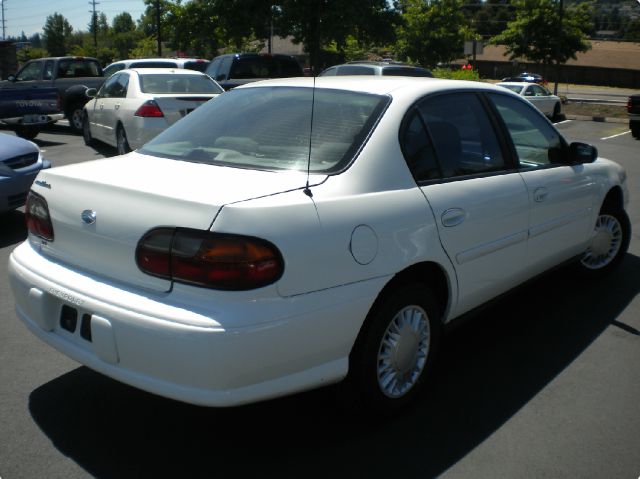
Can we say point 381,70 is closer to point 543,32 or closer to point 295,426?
point 295,426

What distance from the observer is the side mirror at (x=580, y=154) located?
4797mm

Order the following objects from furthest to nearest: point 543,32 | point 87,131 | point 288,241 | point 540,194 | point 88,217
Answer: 1. point 543,32
2. point 87,131
3. point 540,194
4. point 88,217
5. point 288,241

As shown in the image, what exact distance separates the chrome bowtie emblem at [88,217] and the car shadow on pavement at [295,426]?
978 millimetres

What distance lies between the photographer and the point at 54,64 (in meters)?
17.1

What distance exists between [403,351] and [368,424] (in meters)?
0.39

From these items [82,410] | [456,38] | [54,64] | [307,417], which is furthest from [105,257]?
[456,38]

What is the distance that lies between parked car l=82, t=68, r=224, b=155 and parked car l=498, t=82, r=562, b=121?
1420 centimetres

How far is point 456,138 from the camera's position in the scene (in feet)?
12.5

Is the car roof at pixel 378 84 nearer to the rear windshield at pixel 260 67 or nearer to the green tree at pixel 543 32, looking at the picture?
the rear windshield at pixel 260 67

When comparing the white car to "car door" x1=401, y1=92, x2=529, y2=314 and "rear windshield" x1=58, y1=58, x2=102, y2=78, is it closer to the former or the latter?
"car door" x1=401, y1=92, x2=529, y2=314


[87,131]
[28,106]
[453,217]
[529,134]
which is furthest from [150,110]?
[453,217]

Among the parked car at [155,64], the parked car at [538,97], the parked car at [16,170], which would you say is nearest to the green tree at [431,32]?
the parked car at [538,97]

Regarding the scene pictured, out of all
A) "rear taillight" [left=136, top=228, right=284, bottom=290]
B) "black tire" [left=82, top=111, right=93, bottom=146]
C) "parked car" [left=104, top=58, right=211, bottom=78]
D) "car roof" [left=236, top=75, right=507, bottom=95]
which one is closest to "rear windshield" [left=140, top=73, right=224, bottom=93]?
"black tire" [left=82, top=111, right=93, bottom=146]

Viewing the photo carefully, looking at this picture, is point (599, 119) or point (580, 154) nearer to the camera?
point (580, 154)
